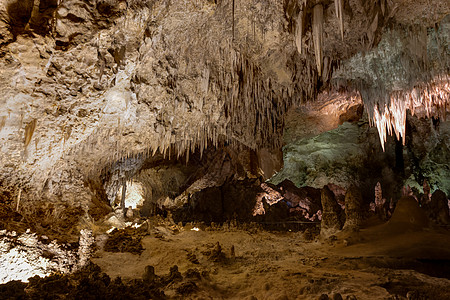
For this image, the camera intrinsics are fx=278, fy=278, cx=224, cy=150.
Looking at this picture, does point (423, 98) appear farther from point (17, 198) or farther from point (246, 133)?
point (17, 198)

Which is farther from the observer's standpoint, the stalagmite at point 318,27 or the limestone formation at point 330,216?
the limestone formation at point 330,216

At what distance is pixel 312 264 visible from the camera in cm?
587

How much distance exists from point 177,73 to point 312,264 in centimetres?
590

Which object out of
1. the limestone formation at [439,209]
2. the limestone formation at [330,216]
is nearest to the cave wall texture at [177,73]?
the limestone formation at [439,209]

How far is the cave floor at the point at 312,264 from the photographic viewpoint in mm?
4160

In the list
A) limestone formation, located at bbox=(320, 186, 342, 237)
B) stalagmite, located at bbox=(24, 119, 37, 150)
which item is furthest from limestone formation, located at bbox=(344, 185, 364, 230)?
stalagmite, located at bbox=(24, 119, 37, 150)

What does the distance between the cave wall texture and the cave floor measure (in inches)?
134

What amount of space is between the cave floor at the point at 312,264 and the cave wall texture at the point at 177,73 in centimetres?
A: 341

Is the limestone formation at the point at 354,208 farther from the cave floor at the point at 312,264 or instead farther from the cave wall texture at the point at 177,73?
the cave wall texture at the point at 177,73

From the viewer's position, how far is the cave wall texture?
512 cm

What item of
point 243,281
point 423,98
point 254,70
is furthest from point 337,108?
point 243,281

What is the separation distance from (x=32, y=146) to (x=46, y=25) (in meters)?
3.52

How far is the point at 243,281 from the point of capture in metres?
5.06

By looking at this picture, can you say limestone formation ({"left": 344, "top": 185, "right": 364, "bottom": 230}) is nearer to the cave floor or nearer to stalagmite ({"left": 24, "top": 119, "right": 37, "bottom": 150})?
the cave floor
